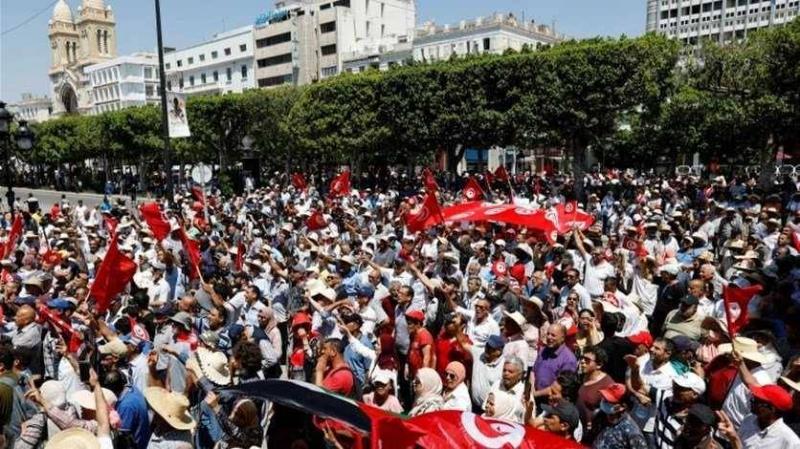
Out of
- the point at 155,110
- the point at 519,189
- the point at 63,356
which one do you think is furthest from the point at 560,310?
the point at 155,110

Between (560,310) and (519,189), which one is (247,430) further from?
(519,189)

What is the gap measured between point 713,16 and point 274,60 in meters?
51.3

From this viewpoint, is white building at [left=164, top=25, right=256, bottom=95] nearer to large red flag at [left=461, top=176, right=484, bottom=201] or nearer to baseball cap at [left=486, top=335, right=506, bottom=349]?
large red flag at [left=461, top=176, right=484, bottom=201]

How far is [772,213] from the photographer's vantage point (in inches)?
440

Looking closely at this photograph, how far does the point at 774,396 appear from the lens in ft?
13.4

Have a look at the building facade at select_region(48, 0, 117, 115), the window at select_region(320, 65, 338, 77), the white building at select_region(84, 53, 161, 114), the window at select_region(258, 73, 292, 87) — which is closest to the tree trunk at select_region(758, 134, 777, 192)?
the window at select_region(320, 65, 338, 77)

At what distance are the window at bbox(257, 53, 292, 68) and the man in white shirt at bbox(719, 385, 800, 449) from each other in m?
73.5

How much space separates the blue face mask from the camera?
13.9 feet

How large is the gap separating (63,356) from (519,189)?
77.5 feet

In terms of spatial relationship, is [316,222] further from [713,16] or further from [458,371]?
[713,16]

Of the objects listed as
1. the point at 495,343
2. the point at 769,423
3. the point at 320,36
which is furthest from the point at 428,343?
the point at 320,36

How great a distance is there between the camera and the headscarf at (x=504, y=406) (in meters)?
4.77

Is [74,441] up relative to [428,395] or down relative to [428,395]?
up

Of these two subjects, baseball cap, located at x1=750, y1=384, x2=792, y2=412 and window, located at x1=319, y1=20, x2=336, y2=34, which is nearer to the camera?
baseball cap, located at x1=750, y1=384, x2=792, y2=412
